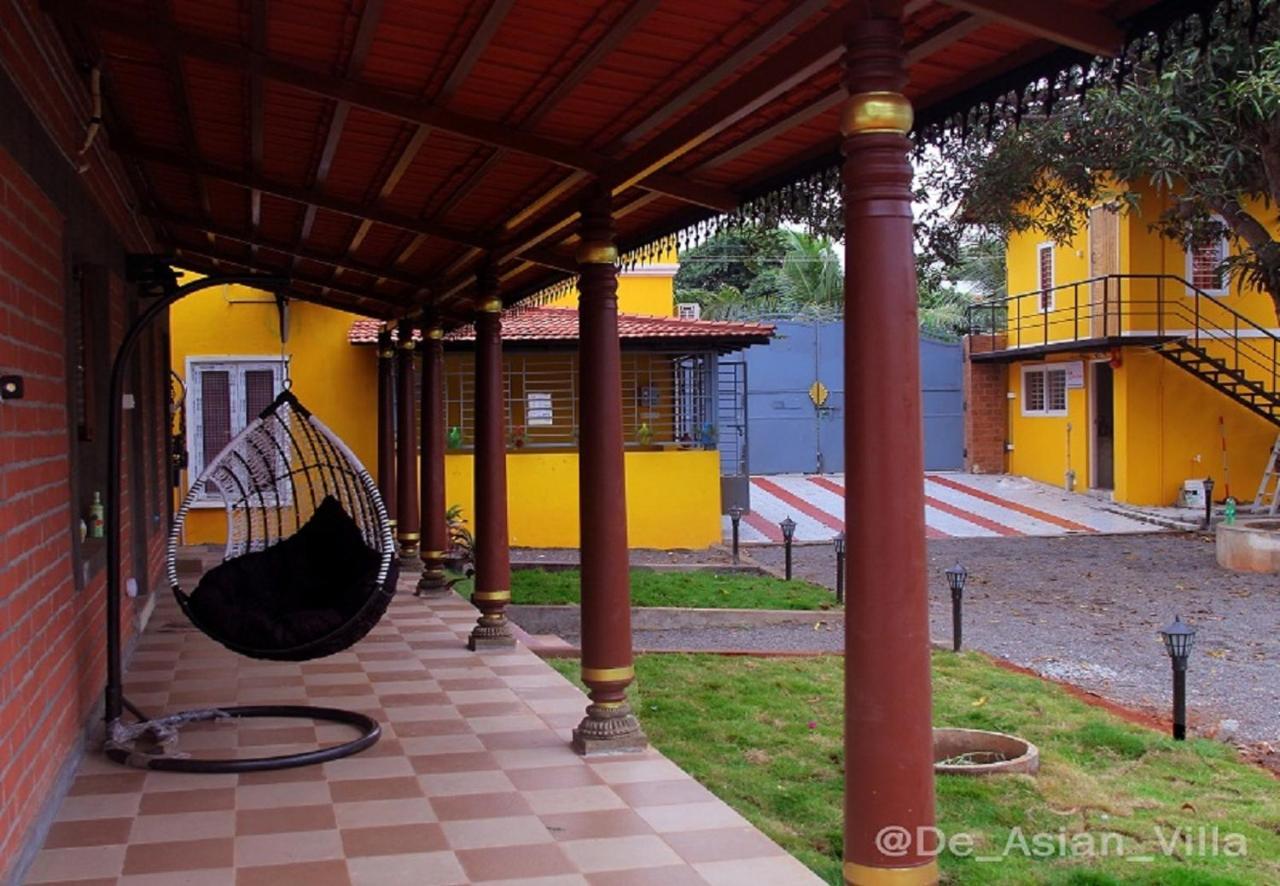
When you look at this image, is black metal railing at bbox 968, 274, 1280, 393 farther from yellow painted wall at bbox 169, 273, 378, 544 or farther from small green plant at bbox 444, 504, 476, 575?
yellow painted wall at bbox 169, 273, 378, 544

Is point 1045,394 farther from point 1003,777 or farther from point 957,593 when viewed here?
point 1003,777

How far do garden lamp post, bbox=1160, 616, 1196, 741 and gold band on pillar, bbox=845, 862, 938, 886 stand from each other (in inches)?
148

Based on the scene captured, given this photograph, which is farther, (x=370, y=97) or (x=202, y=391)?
(x=202, y=391)

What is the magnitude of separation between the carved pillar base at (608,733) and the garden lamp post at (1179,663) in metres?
2.77

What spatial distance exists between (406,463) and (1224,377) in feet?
41.0

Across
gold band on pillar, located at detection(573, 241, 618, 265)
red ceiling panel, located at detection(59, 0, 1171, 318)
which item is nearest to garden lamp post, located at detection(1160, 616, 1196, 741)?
red ceiling panel, located at detection(59, 0, 1171, 318)

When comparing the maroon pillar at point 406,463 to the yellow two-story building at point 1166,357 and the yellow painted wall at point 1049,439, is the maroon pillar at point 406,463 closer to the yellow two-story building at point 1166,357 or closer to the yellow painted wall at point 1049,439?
the yellow two-story building at point 1166,357

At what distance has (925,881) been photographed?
285 cm

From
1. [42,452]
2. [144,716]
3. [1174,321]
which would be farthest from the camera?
[1174,321]

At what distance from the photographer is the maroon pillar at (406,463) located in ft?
34.9

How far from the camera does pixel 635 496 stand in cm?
1510

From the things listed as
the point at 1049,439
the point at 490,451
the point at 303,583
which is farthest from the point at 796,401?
the point at 303,583

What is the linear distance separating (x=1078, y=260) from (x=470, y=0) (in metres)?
17.5

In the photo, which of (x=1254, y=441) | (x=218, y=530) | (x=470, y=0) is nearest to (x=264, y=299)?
(x=218, y=530)
